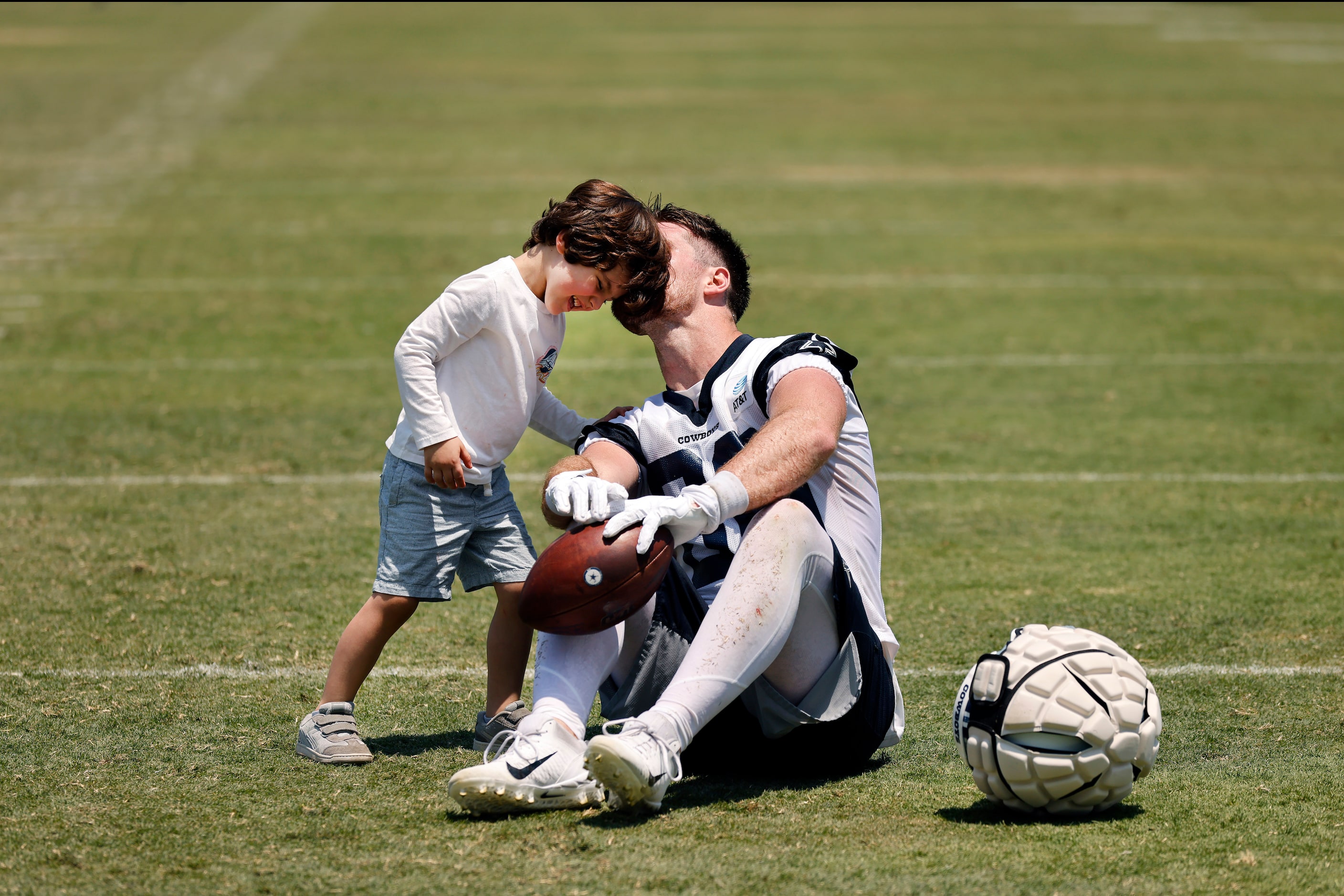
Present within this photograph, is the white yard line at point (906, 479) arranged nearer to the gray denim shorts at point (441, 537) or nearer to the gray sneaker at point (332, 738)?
the gray denim shorts at point (441, 537)

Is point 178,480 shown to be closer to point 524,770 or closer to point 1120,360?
point 524,770

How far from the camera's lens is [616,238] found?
3.75 meters

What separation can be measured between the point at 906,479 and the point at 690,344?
365 cm

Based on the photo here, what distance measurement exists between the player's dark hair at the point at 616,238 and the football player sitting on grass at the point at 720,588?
0.07 meters

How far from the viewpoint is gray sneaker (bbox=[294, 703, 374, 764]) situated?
12.0 ft

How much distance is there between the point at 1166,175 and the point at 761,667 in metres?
18.0

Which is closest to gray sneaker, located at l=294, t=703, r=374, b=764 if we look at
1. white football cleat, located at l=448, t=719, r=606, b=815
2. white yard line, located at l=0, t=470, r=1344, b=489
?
white football cleat, located at l=448, t=719, r=606, b=815

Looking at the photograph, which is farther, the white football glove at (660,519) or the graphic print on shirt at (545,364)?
the graphic print on shirt at (545,364)

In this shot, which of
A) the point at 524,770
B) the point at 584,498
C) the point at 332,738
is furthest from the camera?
the point at 332,738

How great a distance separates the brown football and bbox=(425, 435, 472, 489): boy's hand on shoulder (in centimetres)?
54

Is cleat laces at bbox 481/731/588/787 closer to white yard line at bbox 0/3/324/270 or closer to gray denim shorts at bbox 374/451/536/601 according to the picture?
gray denim shorts at bbox 374/451/536/601

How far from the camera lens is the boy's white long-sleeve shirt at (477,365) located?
12.4ft

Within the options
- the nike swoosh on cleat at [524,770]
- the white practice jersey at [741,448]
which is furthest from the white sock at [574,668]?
the white practice jersey at [741,448]

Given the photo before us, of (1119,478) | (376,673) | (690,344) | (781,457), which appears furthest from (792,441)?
(1119,478)
